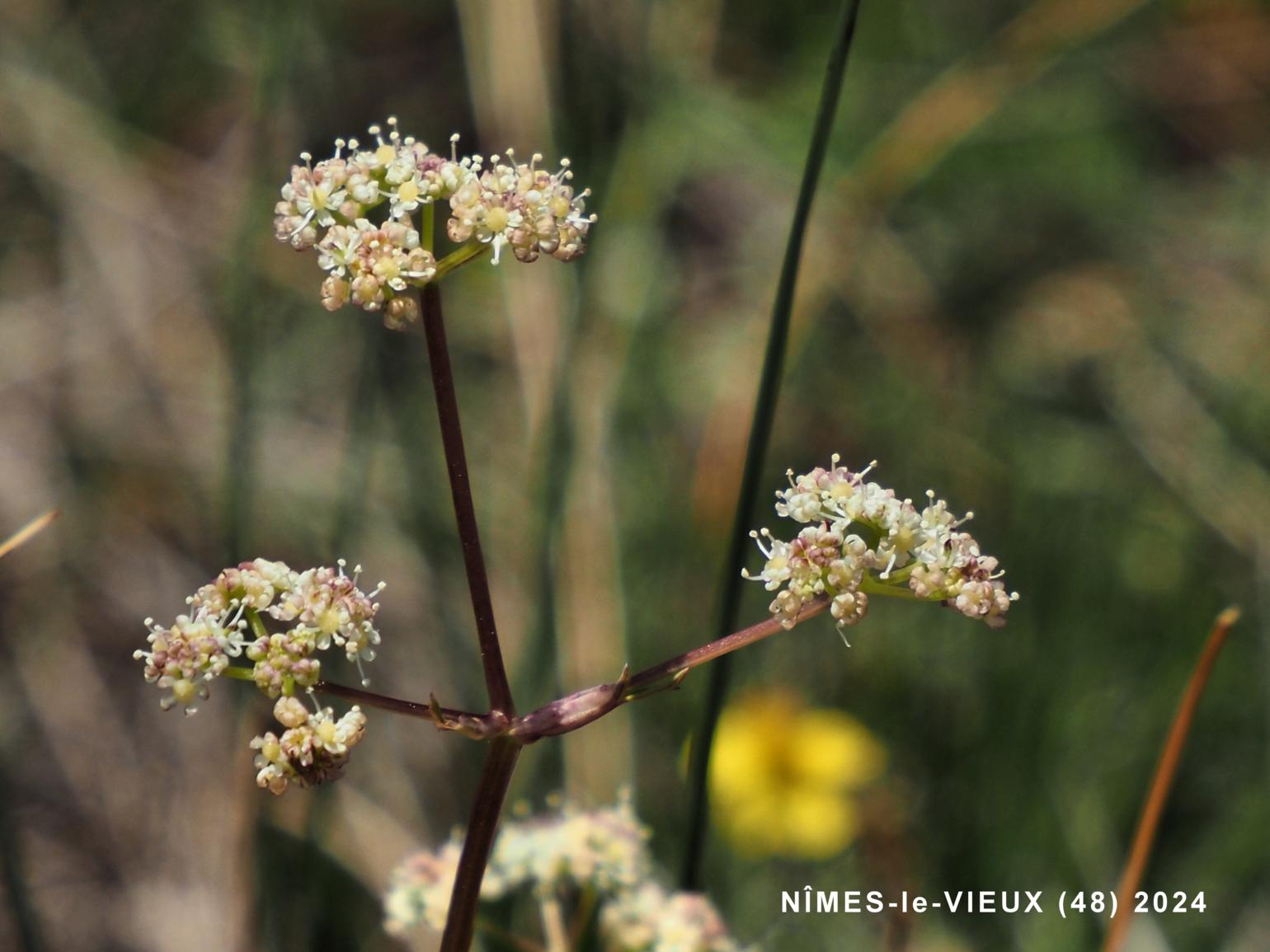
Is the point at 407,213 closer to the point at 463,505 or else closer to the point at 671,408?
the point at 463,505

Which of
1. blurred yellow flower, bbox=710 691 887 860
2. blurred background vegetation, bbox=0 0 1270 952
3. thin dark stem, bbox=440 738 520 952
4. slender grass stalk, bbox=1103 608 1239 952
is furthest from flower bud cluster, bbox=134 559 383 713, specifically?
blurred yellow flower, bbox=710 691 887 860

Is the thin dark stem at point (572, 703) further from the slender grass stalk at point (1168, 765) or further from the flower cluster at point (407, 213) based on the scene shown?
the slender grass stalk at point (1168, 765)

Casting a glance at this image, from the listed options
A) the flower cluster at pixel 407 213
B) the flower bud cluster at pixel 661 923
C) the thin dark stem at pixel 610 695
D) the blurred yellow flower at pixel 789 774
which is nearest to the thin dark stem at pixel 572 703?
the thin dark stem at pixel 610 695

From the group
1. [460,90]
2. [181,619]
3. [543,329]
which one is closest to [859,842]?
[543,329]

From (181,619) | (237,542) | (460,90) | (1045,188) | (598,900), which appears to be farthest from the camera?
(460,90)

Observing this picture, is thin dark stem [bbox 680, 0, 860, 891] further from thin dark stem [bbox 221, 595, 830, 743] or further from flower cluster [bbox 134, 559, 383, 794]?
flower cluster [bbox 134, 559, 383, 794]

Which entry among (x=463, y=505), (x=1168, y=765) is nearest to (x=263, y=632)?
(x=463, y=505)

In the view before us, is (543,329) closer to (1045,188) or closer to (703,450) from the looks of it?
(703,450)
